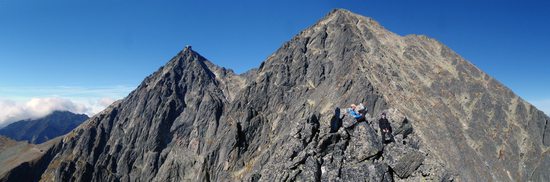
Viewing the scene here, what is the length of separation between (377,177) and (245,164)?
154 meters

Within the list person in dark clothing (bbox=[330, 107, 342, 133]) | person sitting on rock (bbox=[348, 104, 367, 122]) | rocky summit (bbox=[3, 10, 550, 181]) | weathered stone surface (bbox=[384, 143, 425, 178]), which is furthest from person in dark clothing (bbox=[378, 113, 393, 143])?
person in dark clothing (bbox=[330, 107, 342, 133])

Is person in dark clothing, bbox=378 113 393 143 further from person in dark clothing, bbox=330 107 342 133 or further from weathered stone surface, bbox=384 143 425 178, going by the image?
person in dark clothing, bbox=330 107 342 133

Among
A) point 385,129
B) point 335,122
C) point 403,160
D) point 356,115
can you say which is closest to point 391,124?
point 385,129

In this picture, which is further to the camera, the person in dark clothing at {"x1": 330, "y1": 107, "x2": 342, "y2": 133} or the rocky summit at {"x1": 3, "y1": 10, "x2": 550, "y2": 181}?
the person in dark clothing at {"x1": 330, "y1": 107, "x2": 342, "y2": 133}

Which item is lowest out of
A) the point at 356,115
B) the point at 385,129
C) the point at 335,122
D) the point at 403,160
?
the point at 403,160

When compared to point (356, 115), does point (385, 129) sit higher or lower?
lower

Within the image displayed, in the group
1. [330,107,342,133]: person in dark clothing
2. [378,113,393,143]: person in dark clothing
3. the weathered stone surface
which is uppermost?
[330,107,342,133]: person in dark clothing

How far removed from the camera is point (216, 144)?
197500 mm

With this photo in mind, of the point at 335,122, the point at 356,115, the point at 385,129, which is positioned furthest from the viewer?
the point at 335,122

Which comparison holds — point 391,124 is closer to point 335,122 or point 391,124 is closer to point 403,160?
point 335,122

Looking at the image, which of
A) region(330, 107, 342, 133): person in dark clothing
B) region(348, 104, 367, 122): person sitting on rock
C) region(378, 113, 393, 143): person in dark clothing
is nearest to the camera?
region(378, 113, 393, 143): person in dark clothing

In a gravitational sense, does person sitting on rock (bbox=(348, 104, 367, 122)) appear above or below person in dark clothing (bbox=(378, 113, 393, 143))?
above

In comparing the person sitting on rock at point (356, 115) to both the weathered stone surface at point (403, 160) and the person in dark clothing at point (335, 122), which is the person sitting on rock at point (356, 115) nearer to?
the person in dark clothing at point (335, 122)

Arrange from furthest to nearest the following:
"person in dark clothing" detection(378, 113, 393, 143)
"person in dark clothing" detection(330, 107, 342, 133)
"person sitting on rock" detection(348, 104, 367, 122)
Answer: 1. "person in dark clothing" detection(330, 107, 342, 133)
2. "person sitting on rock" detection(348, 104, 367, 122)
3. "person in dark clothing" detection(378, 113, 393, 143)
